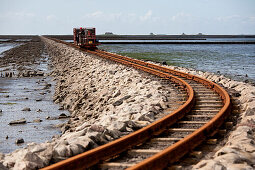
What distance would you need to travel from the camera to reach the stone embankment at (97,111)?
5.63 m

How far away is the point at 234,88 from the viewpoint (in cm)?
1298

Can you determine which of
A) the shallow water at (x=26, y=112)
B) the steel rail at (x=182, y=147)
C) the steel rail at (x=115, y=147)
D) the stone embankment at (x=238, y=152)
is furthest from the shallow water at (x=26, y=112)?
the stone embankment at (x=238, y=152)

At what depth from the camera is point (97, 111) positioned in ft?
39.5

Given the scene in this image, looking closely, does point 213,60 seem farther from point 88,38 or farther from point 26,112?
point 26,112

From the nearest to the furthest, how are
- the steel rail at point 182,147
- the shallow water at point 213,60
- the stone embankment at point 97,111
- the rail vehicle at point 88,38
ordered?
1. the steel rail at point 182,147
2. the stone embankment at point 97,111
3. the shallow water at point 213,60
4. the rail vehicle at point 88,38

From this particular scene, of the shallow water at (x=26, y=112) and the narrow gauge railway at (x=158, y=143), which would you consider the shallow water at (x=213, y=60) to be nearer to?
the shallow water at (x=26, y=112)

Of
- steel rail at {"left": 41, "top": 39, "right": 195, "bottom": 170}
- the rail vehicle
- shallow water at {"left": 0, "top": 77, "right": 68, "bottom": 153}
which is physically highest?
the rail vehicle

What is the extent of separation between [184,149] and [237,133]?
1461 mm

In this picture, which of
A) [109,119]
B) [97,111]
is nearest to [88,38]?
[97,111]

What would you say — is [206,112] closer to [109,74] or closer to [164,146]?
[164,146]

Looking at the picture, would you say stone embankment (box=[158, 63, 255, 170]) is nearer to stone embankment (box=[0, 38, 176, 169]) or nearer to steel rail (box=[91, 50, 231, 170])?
steel rail (box=[91, 50, 231, 170])

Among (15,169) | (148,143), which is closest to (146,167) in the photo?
(148,143)

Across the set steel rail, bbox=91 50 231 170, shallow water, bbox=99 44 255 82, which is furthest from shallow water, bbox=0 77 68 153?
shallow water, bbox=99 44 255 82

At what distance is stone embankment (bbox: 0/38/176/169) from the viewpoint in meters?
5.63
